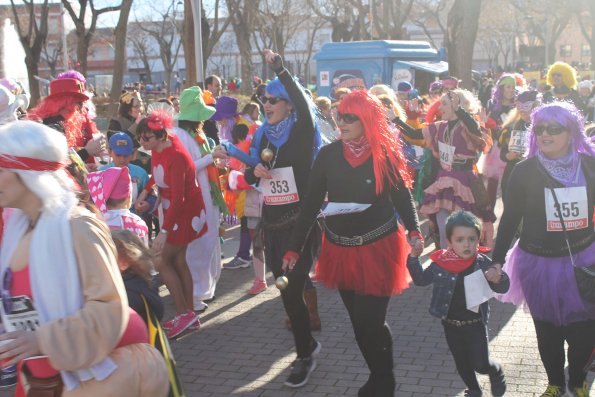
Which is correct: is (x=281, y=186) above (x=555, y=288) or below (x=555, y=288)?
above

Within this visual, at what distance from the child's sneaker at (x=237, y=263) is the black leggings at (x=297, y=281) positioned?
9.95 ft

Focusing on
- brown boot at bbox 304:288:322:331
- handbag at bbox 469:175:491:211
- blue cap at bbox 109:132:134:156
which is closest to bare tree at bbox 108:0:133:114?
blue cap at bbox 109:132:134:156

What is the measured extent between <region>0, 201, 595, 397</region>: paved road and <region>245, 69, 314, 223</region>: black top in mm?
1061

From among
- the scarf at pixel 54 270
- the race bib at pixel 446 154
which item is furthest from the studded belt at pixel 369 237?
the race bib at pixel 446 154

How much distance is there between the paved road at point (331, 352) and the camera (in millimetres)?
5039

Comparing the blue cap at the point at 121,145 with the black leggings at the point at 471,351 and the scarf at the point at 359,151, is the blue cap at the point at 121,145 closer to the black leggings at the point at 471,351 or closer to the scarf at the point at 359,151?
the scarf at the point at 359,151

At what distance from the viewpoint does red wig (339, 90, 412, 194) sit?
449cm

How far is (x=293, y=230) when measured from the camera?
189 inches

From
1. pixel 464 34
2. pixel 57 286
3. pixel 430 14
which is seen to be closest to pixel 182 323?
pixel 57 286

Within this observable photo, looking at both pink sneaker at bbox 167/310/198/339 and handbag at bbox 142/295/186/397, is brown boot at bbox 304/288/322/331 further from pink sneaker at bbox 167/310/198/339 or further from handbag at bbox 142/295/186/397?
handbag at bbox 142/295/186/397

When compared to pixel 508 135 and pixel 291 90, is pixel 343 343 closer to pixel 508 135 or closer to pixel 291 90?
pixel 291 90

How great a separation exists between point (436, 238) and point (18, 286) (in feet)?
19.2

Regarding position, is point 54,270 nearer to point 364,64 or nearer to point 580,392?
point 580,392

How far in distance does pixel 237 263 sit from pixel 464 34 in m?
12.2
